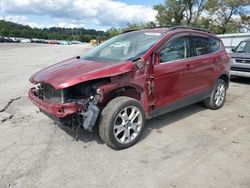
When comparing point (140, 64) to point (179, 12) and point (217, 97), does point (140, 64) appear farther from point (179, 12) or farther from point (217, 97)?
point (179, 12)

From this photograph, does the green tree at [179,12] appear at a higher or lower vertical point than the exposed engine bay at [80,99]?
higher

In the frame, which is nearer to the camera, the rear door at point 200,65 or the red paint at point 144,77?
the red paint at point 144,77

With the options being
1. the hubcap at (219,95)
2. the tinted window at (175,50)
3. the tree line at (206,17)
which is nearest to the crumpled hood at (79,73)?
the tinted window at (175,50)

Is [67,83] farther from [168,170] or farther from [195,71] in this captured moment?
[195,71]

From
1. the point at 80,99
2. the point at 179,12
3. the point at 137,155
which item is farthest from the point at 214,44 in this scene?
the point at 179,12

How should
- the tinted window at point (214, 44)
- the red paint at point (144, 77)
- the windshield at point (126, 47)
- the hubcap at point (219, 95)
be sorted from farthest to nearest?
the hubcap at point (219, 95) < the tinted window at point (214, 44) < the windshield at point (126, 47) < the red paint at point (144, 77)

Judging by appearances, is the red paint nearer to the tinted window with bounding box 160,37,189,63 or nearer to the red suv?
the red suv

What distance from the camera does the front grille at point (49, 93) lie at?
4.04 metres

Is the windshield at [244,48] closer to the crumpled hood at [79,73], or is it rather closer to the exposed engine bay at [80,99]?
the crumpled hood at [79,73]

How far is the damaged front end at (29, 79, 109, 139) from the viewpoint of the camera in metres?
3.91

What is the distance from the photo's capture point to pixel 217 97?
6422 millimetres

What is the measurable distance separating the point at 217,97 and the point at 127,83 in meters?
3.02

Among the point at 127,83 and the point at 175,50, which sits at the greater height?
the point at 175,50

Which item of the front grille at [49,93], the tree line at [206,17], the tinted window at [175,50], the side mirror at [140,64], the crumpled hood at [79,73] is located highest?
the tree line at [206,17]
